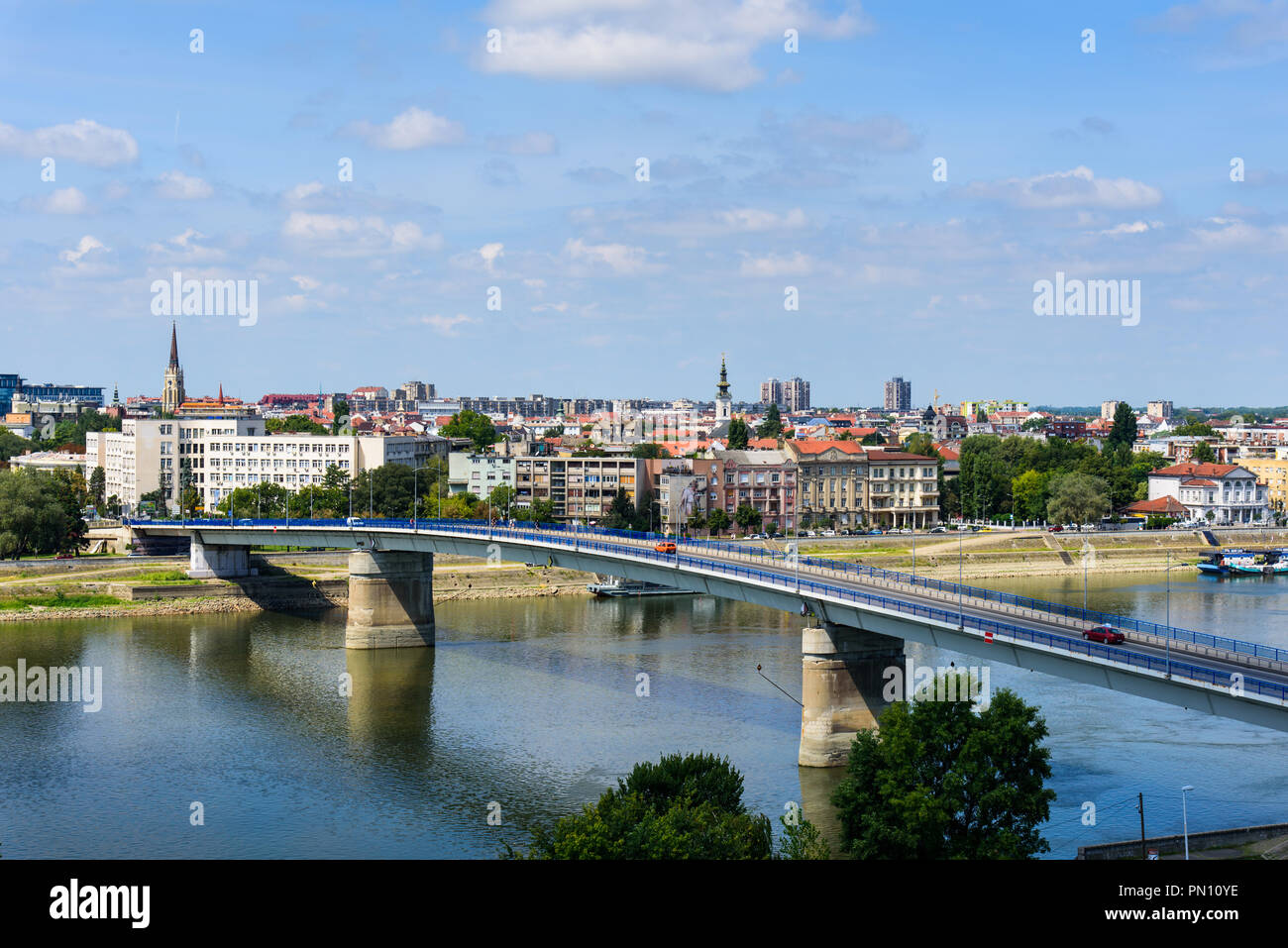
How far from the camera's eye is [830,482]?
340ft

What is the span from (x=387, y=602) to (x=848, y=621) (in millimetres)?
27630

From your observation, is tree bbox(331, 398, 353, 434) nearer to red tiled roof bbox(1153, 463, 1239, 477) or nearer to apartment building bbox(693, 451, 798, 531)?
apartment building bbox(693, 451, 798, 531)

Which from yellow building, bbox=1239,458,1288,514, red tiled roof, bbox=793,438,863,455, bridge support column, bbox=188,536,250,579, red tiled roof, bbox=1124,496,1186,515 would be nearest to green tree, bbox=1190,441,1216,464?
yellow building, bbox=1239,458,1288,514

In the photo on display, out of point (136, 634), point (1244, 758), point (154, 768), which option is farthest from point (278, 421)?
point (1244, 758)

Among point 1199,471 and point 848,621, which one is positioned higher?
point 1199,471

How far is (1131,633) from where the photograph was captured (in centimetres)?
3272

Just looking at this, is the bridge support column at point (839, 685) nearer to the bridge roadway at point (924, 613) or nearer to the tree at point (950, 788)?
the bridge roadway at point (924, 613)

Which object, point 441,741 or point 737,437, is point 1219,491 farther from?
point 441,741

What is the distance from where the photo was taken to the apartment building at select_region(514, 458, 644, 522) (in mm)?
97188

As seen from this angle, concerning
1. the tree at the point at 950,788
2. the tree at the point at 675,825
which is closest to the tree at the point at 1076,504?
the tree at the point at 950,788

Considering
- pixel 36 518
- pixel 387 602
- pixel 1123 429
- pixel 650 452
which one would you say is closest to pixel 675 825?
pixel 387 602

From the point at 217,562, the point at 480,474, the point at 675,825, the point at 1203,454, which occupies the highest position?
the point at 1203,454

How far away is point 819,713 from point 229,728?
1863cm
